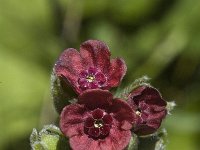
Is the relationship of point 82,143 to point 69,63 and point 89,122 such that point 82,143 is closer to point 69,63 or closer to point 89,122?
point 89,122

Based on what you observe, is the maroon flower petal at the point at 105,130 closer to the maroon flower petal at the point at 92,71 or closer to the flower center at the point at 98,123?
the flower center at the point at 98,123

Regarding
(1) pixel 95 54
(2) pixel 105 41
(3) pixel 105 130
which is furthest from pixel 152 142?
(2) pixel 105 41

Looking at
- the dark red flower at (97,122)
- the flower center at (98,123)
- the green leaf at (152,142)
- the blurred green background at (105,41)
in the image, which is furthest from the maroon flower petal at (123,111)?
the blurred green background at (105,41)

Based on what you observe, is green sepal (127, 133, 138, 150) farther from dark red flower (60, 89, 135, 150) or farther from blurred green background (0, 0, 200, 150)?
blurred green background (0, 0, 200, 150)

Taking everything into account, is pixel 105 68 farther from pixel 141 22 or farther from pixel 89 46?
pixel 141 22

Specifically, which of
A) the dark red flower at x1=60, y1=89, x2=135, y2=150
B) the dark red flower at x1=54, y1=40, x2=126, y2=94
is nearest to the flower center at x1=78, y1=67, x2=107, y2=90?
the dark red flower at x1=54, y1=40, x2=126, y2=94

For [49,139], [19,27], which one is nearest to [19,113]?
[19,27]
